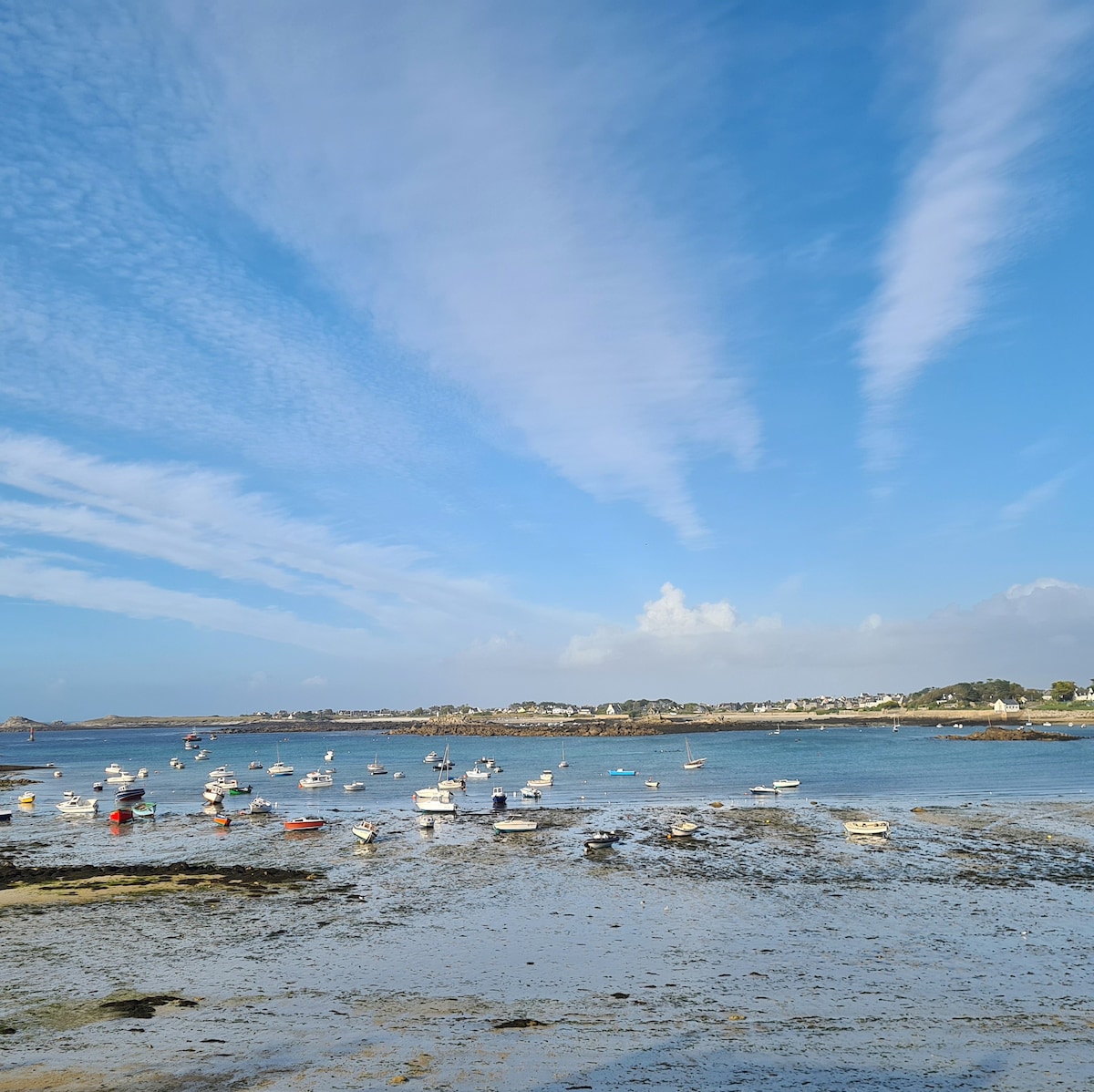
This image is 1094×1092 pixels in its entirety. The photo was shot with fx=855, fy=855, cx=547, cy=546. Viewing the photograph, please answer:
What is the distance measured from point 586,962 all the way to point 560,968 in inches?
39.2

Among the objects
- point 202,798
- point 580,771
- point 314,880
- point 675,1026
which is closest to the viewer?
point 675,1026

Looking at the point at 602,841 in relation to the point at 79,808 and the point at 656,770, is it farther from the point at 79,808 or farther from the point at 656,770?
the point at 656,770

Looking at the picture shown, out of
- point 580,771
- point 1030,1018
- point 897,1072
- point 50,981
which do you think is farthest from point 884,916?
point 580,771

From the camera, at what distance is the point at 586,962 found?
25281 millimetres

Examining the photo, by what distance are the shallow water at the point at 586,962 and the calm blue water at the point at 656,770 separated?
658 inches

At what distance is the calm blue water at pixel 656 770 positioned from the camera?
234 ft

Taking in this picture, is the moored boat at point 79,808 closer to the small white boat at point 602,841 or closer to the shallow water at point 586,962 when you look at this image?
the shallow water at point 586,962

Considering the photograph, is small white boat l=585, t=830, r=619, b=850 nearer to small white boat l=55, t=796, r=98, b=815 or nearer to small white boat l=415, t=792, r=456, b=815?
small white boat l=415, t=792, r=456, b=815

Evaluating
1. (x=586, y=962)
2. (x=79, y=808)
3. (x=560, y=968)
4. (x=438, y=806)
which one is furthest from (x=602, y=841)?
(x=79, y=808)

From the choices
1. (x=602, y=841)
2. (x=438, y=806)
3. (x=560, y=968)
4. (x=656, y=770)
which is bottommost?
(x=560, y=968)

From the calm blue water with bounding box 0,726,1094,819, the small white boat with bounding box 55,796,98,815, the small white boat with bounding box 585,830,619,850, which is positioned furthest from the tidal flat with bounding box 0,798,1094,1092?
the calm blue water with bounding box 0,726,1094,819

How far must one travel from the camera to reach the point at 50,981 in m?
23.3

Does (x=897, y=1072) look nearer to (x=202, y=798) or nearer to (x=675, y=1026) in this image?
(x=675, y=1026)

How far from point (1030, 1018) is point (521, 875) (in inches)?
908
